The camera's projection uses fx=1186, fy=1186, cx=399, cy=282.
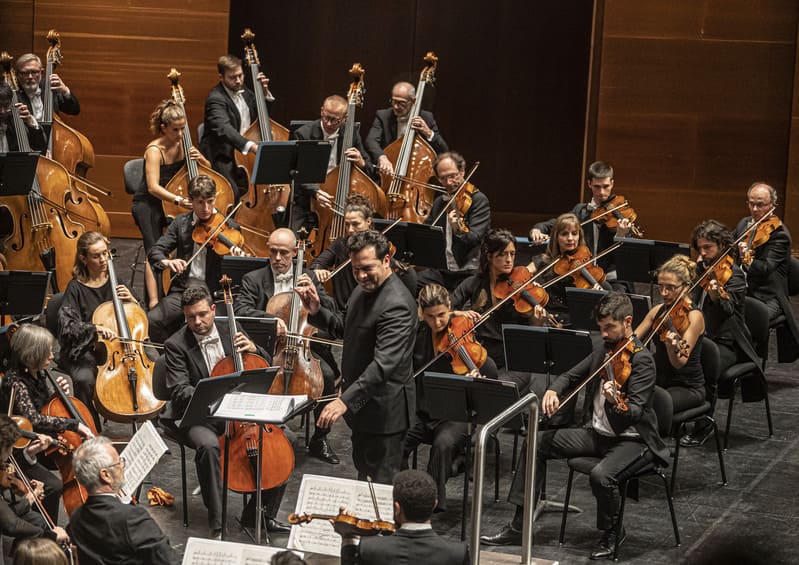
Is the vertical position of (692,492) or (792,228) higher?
(792,228)

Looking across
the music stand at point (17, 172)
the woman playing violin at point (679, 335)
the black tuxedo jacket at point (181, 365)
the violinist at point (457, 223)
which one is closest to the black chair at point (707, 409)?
the woman playing violin at point (679, 335)

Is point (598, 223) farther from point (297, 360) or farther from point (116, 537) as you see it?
point (116, 537)

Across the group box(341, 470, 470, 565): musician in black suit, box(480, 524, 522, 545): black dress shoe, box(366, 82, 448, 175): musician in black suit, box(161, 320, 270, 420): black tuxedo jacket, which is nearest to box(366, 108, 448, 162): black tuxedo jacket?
box(366, 82, 448, 175): musician in black suit

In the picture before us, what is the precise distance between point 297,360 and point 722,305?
8.11ft

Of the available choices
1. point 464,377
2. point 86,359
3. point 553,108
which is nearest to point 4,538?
point 86,359

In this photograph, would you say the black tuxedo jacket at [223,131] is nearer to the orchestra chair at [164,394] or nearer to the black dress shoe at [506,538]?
the orchestra chair at [164,394]

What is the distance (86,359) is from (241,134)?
253cm

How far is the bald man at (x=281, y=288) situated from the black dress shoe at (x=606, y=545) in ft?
5.26

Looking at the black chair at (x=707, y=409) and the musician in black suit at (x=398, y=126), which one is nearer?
the black chair at (x=707, y=409)

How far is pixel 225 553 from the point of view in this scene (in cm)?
448

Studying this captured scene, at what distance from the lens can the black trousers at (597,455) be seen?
5430mm

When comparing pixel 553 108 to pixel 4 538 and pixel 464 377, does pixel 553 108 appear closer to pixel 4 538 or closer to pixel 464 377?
pixel 464 377

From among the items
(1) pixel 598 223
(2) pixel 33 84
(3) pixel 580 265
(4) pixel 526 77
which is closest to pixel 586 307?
(3) pixel 580 265

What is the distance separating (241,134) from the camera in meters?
8.26
